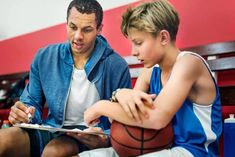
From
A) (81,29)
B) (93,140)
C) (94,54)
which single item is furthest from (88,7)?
(93,140)

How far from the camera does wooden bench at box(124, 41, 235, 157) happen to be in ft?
5.11

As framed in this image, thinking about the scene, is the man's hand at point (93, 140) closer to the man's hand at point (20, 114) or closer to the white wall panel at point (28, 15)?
the man's hand at point (20, 114)

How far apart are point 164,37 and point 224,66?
625 mm

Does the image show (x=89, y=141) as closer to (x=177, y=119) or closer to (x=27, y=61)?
(x=177, y=119)

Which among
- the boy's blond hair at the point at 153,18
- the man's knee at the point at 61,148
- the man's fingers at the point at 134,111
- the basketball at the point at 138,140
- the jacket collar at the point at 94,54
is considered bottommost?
the man's knee at the point at 61,148

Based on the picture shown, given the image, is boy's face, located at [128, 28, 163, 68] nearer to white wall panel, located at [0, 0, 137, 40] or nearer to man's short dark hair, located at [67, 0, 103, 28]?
man's short dark hair, located at [67, 0, 103, 28]

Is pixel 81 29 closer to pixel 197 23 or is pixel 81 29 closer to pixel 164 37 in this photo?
pixel 164 37

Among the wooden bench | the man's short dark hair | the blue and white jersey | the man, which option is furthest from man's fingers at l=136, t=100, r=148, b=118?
the wooden bench

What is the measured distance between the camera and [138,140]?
919mm

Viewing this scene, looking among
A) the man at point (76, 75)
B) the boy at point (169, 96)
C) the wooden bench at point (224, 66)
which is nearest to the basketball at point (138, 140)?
the boy at point (169, 96)

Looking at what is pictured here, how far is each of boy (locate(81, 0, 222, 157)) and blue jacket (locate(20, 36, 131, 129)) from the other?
308mm

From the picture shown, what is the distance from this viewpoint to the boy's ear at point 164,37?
1052 millimetres

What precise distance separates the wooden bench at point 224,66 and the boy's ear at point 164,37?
1.97 ft

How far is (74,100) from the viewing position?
4.56 ft
